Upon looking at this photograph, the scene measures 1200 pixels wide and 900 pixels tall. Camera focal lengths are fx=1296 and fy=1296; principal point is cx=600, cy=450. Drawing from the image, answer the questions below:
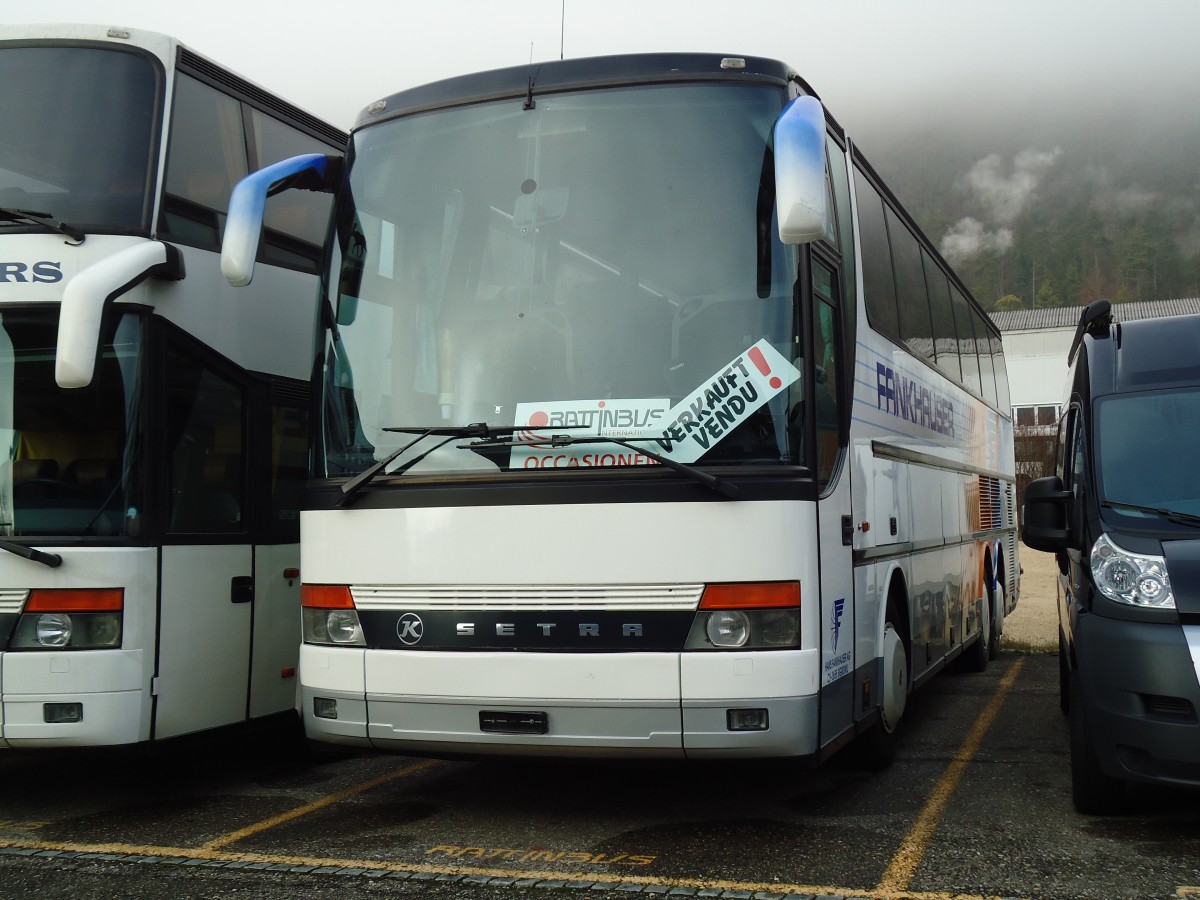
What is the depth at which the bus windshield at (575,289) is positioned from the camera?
550cm

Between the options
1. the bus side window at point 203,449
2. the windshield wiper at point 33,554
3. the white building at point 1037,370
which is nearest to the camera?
the windshield wiper at point 33,554

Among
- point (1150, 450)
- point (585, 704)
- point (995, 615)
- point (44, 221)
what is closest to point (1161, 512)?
point (1150, 450)

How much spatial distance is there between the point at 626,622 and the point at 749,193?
6.39 ft

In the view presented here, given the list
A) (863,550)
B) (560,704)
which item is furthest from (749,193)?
(560,704)

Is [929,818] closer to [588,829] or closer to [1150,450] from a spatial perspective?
[588,829]

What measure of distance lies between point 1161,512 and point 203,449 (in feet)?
16.0

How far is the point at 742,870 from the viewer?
5.36 m

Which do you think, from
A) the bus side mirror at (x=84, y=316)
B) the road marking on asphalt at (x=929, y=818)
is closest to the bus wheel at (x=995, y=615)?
the road marking on asphalt at (x=929, y=818)

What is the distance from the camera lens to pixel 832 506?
5.83 meters

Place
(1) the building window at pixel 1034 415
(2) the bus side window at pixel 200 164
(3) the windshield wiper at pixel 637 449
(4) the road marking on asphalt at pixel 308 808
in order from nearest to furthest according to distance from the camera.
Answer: (3) the windshield wiper at pixel 637 449
(4) the road marking on asphalt at pixel 308 808
(2) the bus side window at pixel 200 164
(1) the building window at pixel 1034 415

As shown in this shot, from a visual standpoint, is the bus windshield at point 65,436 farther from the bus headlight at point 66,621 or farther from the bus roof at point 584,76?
the bus roof at point 584,76

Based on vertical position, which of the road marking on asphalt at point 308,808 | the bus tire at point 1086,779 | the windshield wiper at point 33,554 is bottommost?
the road marking on asphalt at point 308,808

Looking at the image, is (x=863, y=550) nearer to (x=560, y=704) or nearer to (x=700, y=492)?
(x=700, y=492)

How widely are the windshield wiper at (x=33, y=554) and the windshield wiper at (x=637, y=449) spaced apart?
2.20 m
